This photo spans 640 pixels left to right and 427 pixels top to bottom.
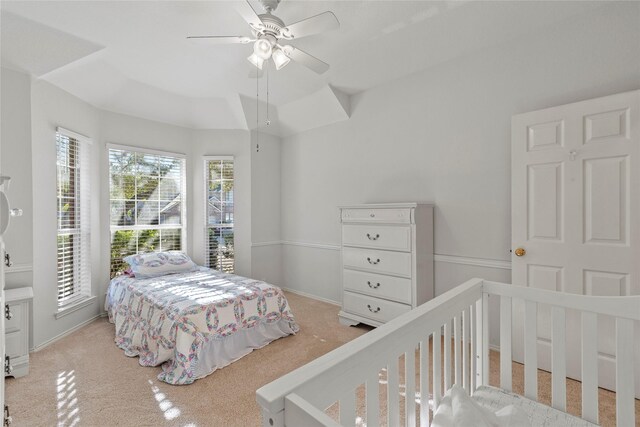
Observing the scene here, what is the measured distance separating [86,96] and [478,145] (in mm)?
3995

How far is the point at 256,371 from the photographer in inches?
90.4

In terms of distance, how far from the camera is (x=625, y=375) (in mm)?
1150

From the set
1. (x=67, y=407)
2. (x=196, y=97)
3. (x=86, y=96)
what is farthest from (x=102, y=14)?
(x=67, y=407)

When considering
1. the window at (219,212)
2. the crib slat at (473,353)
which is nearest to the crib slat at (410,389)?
the crib slat at (473,353)

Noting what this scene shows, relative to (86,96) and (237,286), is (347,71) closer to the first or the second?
(237,286)

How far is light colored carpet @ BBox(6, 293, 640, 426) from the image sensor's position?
178 centimetres

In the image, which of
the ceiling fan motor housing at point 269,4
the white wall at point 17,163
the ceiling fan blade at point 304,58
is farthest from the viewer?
the white wall at point 17,163

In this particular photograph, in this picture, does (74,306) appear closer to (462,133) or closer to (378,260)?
(378,260)

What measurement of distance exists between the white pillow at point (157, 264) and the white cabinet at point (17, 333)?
1.03 metres

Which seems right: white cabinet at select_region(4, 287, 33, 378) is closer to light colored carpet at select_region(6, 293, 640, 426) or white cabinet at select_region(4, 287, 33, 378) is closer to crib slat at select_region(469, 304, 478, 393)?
light colored carpet at select_region(6, 293, 640, 426)

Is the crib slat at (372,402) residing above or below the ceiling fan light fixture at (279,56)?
below

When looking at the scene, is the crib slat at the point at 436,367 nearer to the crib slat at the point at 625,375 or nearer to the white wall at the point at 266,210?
the crib slat at the point at 625,375

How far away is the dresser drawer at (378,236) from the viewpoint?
2.72m

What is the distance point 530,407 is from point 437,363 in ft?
1.47
